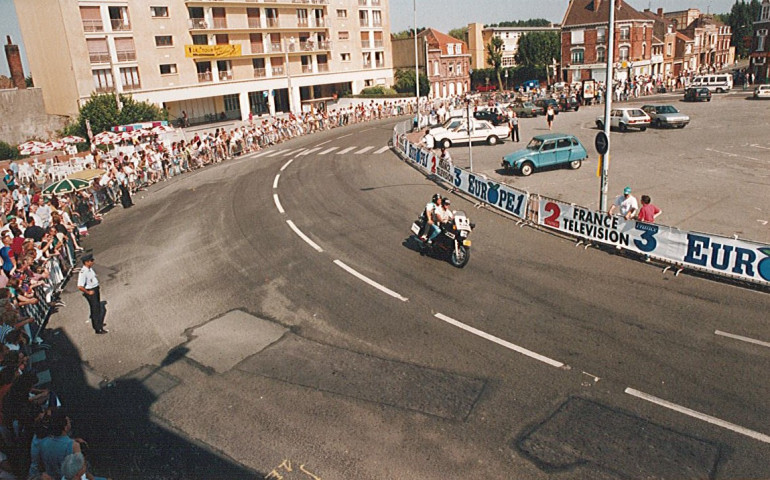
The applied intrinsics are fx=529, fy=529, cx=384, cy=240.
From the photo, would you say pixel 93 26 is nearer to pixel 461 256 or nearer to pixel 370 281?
pixel 370 281

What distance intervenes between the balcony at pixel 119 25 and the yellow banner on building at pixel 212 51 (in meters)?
5.77

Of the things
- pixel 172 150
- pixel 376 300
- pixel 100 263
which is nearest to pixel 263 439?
pixel 376 300

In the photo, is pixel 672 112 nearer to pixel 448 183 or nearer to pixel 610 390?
pixel 448 183

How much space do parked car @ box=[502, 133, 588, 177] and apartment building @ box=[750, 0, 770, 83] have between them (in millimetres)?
58588

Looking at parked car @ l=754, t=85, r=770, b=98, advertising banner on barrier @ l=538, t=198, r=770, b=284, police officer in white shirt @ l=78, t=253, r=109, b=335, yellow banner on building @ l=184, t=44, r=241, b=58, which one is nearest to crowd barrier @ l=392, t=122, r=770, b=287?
advertising banner on barrier @ l=538, t=198, r=770, b=284

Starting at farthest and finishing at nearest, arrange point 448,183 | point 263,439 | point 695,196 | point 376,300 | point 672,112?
point 672,112
point 448,183
point 695,196
point 376,300
point 263,439

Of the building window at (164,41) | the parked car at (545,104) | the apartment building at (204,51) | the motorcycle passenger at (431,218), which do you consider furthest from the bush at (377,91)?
the motorcycle passenger at (431,218)

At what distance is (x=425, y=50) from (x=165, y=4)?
38652 mm

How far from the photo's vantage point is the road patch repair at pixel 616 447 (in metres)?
6.45

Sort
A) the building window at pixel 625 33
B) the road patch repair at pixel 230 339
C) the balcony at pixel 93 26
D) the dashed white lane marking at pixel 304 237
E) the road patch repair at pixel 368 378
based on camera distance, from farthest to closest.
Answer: the building window at pixel 625 33, the balcony at pixel 93 26, the dashed white lane marking at pixel 304 237, the road patch repair at pixel 230 339, the road patch repair at pixel 368 378

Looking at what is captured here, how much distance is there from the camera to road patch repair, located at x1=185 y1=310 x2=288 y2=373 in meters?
9.59

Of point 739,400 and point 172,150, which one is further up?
point 172,150

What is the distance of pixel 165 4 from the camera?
52125 millimetres

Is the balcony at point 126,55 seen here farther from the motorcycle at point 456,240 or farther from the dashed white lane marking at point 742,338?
the dashed white lane marking at point 742,338
